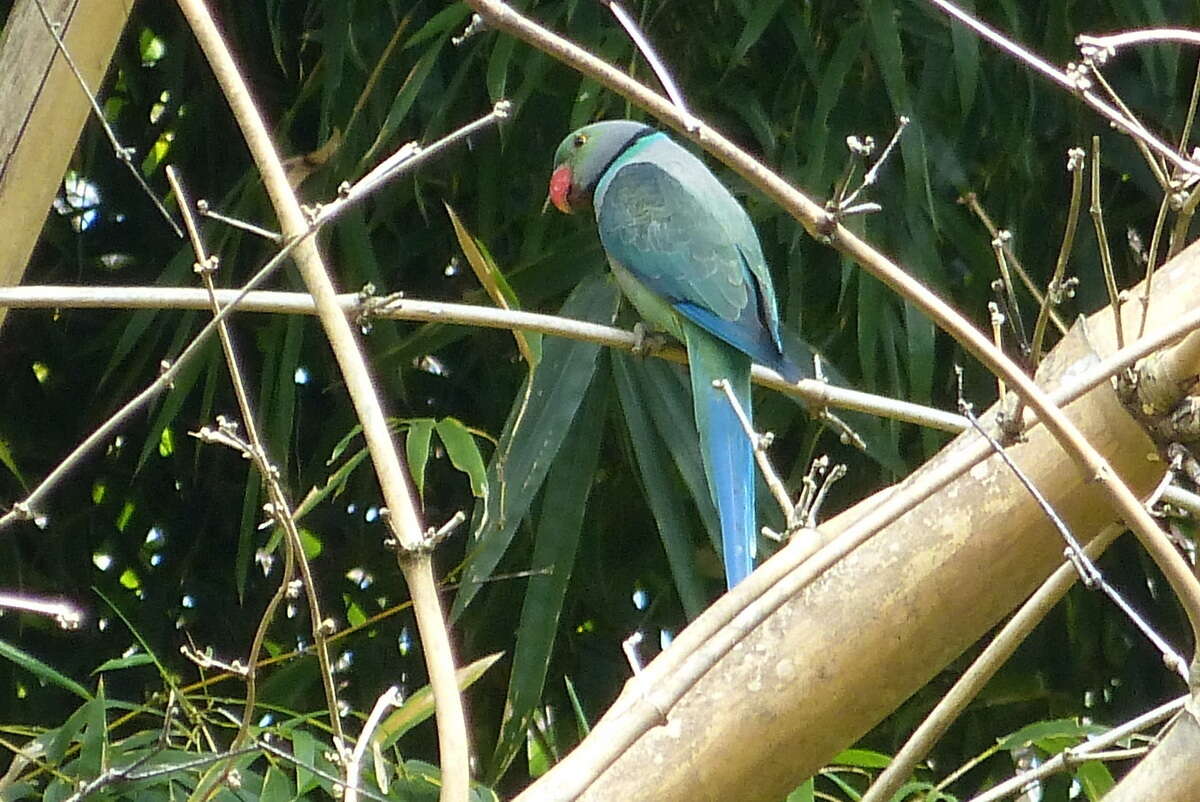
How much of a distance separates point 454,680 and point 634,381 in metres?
1.20

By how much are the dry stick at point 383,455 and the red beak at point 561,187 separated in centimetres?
103

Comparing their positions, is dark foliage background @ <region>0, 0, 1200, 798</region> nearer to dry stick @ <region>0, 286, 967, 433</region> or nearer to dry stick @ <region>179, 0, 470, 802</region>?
dry stick @ <region>0, 286, 967, 433</region>

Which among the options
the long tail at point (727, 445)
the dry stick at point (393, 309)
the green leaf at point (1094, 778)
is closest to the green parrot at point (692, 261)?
the long tail at point (727, 445)

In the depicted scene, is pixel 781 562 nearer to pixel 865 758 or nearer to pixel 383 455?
pixel 383 455

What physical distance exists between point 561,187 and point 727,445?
0.47 metres

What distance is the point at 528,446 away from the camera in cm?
177

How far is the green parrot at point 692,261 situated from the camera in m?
1.66

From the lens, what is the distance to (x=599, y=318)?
1.94 metres

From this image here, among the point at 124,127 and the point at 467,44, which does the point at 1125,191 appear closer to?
the point at 467,44

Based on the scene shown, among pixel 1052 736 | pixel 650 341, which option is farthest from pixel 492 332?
pixel 1052 736

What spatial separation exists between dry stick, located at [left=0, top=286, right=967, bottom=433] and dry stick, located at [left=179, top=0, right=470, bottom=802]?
0.10m

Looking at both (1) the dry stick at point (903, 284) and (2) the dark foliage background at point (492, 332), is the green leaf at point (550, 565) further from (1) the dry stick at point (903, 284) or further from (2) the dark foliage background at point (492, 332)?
(1) the dry stick at point (903, 284)

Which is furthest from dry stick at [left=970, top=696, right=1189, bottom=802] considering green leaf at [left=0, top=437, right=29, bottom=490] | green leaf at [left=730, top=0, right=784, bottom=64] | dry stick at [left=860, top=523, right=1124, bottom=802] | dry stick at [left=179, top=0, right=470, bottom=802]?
green leaf at [left=0, top=437, right=29, bottom=490]

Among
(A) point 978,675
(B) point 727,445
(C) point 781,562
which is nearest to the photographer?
(C) point 781,562
